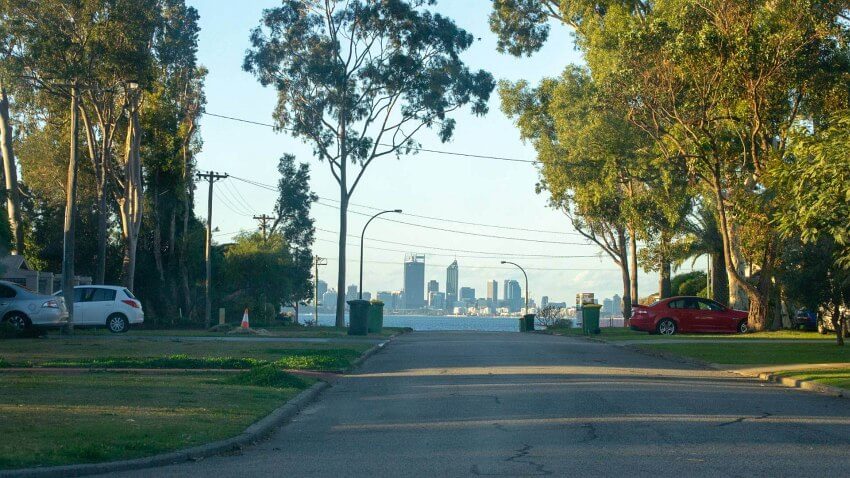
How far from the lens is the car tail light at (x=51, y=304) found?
26328 millimetres

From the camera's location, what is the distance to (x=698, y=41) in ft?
86.7

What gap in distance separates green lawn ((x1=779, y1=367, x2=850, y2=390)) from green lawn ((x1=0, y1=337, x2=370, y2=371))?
8.72 meters

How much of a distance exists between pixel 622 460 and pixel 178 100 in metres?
47.3

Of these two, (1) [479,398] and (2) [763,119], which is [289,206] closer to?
(2) [763,119]

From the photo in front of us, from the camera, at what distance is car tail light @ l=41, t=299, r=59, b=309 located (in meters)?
26.3

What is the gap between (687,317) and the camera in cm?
3681

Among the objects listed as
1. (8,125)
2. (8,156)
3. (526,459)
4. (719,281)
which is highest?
(8,125)

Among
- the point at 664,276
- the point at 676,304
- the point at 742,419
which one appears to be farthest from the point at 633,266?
the point at 742,419

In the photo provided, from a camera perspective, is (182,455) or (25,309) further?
(25,309)

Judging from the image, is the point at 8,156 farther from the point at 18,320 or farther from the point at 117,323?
the point at 18,320

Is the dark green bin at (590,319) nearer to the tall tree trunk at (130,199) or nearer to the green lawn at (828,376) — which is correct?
the tall tree trunk at (130,199)

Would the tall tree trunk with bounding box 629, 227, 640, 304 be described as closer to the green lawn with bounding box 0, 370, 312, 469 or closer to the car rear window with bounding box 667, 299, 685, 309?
the car rear window with bounding box 667, 299, 685, 309

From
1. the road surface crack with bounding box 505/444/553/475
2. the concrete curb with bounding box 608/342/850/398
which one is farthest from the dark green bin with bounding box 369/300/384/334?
the road surface crack with bounding box 505/444/553/475

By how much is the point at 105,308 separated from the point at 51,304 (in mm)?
5406
